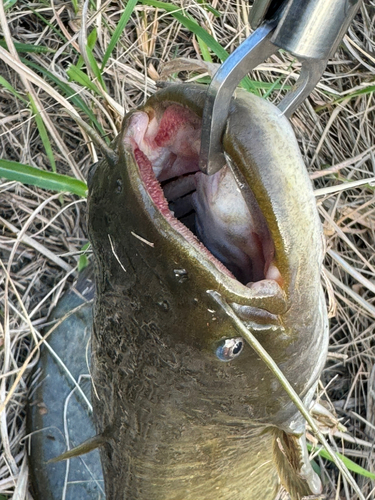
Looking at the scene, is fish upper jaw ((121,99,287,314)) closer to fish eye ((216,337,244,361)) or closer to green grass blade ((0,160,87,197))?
fish eye ((216,337,244,361))

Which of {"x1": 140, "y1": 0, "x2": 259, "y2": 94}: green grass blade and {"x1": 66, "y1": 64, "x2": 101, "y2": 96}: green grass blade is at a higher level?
{"x1": 140, "y1": 0, "x2": 259, "y2": 94}: green grass blade

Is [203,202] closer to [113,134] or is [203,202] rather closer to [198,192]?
[198,192]

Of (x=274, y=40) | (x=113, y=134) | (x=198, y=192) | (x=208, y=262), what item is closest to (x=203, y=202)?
(x=198, y=192)

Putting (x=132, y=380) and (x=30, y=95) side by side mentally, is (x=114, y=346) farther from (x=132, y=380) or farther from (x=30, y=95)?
(x=30, y=95)

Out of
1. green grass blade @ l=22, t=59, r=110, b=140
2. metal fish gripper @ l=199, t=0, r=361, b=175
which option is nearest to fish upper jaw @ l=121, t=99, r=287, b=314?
metal fish gripper @ l=199, t=0, r=361, b=175

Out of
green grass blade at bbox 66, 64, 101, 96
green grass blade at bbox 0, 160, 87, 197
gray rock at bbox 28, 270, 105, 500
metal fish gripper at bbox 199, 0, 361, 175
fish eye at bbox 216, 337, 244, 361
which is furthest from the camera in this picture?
gray rock at bbox 28, 270, 105, 500

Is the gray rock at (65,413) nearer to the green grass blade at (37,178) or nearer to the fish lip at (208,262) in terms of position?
the green grass blade at (37,178)

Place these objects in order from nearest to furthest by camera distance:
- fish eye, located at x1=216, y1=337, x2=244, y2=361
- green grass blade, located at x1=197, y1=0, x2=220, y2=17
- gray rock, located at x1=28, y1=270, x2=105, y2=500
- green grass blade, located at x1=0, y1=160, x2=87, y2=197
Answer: fish eye, located at x1=216, y1=337, x2=244, y2=361
green grass blade, located at x1=0, y1=160, x2=87, y2=197
green grass blade, located at x1=197, y1=0, x2=220, y2=17
gray rock, located at x1=28, y1=270, x2=105, y2=500

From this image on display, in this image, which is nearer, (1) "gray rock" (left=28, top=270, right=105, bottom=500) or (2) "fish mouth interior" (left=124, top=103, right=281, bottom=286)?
(2) "fish mouth interior" (left=124, top=103, right=281, bottom=286)

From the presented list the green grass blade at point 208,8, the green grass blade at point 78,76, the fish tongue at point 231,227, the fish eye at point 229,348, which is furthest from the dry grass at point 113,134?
the fish eye at point 229,348
